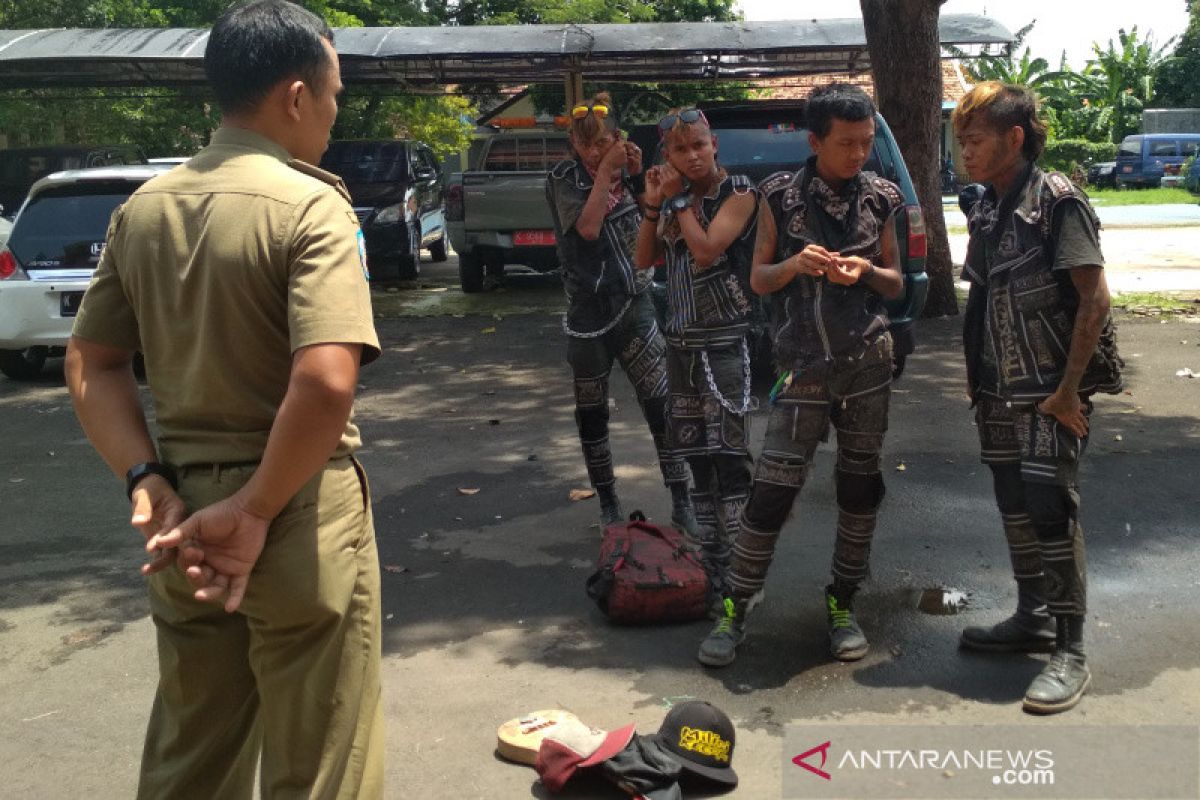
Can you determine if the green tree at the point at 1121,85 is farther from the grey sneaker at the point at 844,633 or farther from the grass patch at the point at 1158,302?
the grey sneaker at the point at 844,633

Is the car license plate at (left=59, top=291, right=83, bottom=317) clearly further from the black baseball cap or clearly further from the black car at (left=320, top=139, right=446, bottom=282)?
the black baseball cap

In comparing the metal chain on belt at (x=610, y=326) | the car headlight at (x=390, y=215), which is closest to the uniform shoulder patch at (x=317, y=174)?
the metal chain on belt at (x=610, y=326)

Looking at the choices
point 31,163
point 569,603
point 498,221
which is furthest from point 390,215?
point 569,603

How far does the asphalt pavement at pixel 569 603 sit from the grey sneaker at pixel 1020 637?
0.18 feet

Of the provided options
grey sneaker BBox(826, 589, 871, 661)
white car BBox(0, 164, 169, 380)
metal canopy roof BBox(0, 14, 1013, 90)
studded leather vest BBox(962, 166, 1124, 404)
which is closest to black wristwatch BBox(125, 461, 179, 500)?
grey sneaker BBox(826, 589, 871, 661)

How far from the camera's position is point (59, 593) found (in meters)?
5.63

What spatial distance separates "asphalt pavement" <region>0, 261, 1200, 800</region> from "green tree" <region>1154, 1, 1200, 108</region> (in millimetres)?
50099

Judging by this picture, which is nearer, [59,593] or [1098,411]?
[59,593]

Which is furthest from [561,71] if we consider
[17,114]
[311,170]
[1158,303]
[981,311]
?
[311,170]

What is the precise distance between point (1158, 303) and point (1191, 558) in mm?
8552

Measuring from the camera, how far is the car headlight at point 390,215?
56.7 feet

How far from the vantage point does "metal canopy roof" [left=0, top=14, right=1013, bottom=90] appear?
17500mm

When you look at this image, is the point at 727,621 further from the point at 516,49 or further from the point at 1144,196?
the point at 1144,196

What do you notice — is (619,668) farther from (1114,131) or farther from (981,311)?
(1114,131)
